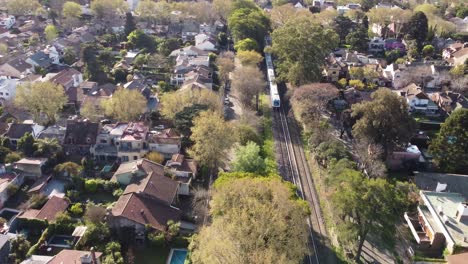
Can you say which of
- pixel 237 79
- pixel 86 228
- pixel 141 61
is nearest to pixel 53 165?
pixel 86 228

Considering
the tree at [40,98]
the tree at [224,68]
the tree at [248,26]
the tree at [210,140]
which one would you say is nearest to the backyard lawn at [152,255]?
the tree at [210,140]

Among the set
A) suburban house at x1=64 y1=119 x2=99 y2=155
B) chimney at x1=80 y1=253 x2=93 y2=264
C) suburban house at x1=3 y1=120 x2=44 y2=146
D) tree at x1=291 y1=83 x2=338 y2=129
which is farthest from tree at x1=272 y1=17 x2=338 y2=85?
chimney at x1=80 y1=253 x2=93 y2=264

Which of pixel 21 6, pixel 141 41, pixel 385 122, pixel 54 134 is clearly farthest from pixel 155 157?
pixel 21 6

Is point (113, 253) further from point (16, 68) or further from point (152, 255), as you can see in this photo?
point (16, 68)

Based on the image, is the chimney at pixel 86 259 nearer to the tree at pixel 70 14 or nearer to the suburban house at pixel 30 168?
the suburban house at pixel 30 168

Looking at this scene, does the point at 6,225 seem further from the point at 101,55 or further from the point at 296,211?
the point at 101,55

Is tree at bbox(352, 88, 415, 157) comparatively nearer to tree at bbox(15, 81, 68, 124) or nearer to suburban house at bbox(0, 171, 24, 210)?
suburban house at bbox(0, 171, 24, 210)
